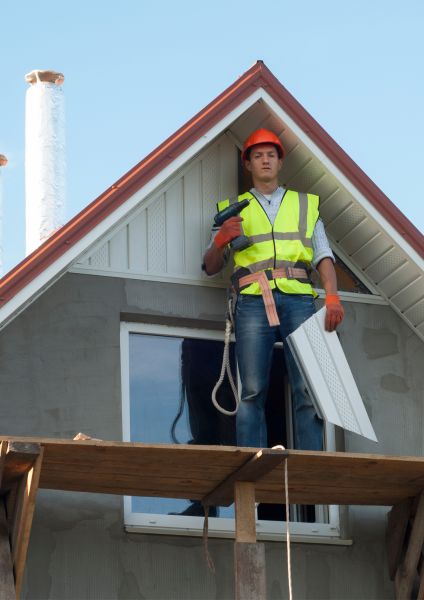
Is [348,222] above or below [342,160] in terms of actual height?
below

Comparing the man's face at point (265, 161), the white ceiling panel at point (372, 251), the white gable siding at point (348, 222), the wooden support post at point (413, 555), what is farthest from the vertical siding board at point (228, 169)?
the wooden support post at point (413, 555)

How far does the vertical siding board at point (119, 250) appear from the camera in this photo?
7059 mm

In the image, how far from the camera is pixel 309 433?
649 centimetres

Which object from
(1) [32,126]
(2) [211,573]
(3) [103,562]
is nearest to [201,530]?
(2) [211,573]

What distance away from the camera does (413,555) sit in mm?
6516

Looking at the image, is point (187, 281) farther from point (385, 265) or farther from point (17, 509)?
point (17, 509)

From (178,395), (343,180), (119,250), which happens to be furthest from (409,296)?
(119,250)

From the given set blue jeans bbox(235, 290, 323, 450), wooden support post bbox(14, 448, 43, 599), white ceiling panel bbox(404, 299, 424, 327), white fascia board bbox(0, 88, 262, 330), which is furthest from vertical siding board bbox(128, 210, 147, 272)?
wooden support post bbox(14, 448, 43, 599)

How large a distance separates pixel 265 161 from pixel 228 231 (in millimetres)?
733

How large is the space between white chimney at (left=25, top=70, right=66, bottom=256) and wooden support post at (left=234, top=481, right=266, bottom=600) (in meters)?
6.35

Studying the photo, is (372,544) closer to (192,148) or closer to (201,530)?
(201,530)

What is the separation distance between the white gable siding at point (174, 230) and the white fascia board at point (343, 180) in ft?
2.76

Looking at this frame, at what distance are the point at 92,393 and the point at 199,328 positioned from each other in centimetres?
103

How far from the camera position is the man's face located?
→ 7066 millimetres
